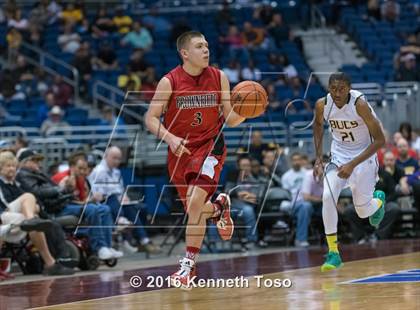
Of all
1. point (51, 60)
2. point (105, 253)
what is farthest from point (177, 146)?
point (51, 60)

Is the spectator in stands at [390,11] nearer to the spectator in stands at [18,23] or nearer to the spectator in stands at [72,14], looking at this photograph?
the spectator in stands at [72,14]

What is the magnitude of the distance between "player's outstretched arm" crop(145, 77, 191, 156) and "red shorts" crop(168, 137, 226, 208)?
20cm

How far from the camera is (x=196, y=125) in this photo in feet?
31.8

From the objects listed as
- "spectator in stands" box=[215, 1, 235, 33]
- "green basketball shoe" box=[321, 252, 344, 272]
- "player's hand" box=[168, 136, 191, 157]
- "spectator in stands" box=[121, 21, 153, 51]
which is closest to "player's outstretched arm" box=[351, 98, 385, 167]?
"green basketball shoe" box=[321, 252, 344, 272]

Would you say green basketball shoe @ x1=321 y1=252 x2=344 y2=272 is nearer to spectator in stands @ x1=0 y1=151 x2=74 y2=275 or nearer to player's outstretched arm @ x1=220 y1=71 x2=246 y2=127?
player's outstretched arm @ x1=220 y1=71 x2=246 y2=127

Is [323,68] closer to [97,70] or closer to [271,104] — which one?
[271,104]

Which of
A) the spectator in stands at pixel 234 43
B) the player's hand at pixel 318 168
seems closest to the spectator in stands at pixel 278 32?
the spectator in stands at pixel 234 43

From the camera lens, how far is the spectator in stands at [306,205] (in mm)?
16312

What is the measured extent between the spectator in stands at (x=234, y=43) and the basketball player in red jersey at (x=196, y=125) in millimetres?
13639

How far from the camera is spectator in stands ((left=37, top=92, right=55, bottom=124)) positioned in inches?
808

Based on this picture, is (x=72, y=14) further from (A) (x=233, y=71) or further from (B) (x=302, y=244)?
(B) (x=302, y=244)

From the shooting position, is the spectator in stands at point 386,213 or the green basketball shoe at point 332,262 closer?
the green basketball shoe at point 332,262

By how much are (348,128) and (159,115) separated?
7.56ft

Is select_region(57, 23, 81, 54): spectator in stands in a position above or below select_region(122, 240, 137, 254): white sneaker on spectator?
above
